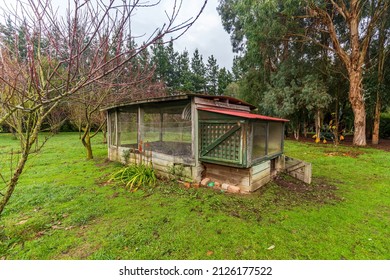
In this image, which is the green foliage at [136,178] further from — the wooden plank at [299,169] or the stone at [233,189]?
A: the wooden plank at [299,169]

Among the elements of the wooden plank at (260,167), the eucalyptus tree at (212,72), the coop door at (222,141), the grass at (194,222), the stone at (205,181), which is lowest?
the grass at (194,222)

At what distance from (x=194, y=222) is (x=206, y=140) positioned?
1.84 meters

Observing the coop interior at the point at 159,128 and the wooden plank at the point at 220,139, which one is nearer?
the wooden plank at the point at 220,139

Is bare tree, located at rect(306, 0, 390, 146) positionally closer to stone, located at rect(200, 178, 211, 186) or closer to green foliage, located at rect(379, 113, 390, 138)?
green foliage, located at rect(379, 113, 390, 138)

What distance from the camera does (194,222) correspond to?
2938 millimetres

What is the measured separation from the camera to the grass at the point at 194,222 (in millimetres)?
2312

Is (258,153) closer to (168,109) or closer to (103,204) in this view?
(168,109)

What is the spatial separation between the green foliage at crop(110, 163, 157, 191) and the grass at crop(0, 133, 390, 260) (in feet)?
0.88

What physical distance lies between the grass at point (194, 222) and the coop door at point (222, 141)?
2.50ft

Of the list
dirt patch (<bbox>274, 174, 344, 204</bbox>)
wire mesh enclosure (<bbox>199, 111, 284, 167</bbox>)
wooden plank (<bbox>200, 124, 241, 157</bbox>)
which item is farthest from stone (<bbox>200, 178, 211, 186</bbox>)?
dirt patch (<bbox>274, 174, 344, 204</bbox>)

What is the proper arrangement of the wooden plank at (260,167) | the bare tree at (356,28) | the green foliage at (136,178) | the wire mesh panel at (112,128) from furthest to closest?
1. the bare tree at (356,28)
2. the wire mesh panel at (112,128)
3. the green foliage at (136,178)
4. the wooden plank at (260,167)

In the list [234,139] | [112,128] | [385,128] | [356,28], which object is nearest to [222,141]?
[234,139]

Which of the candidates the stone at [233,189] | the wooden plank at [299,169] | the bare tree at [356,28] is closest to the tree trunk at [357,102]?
the bare tree at [356,28]

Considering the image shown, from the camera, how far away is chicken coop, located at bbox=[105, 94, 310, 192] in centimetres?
379
